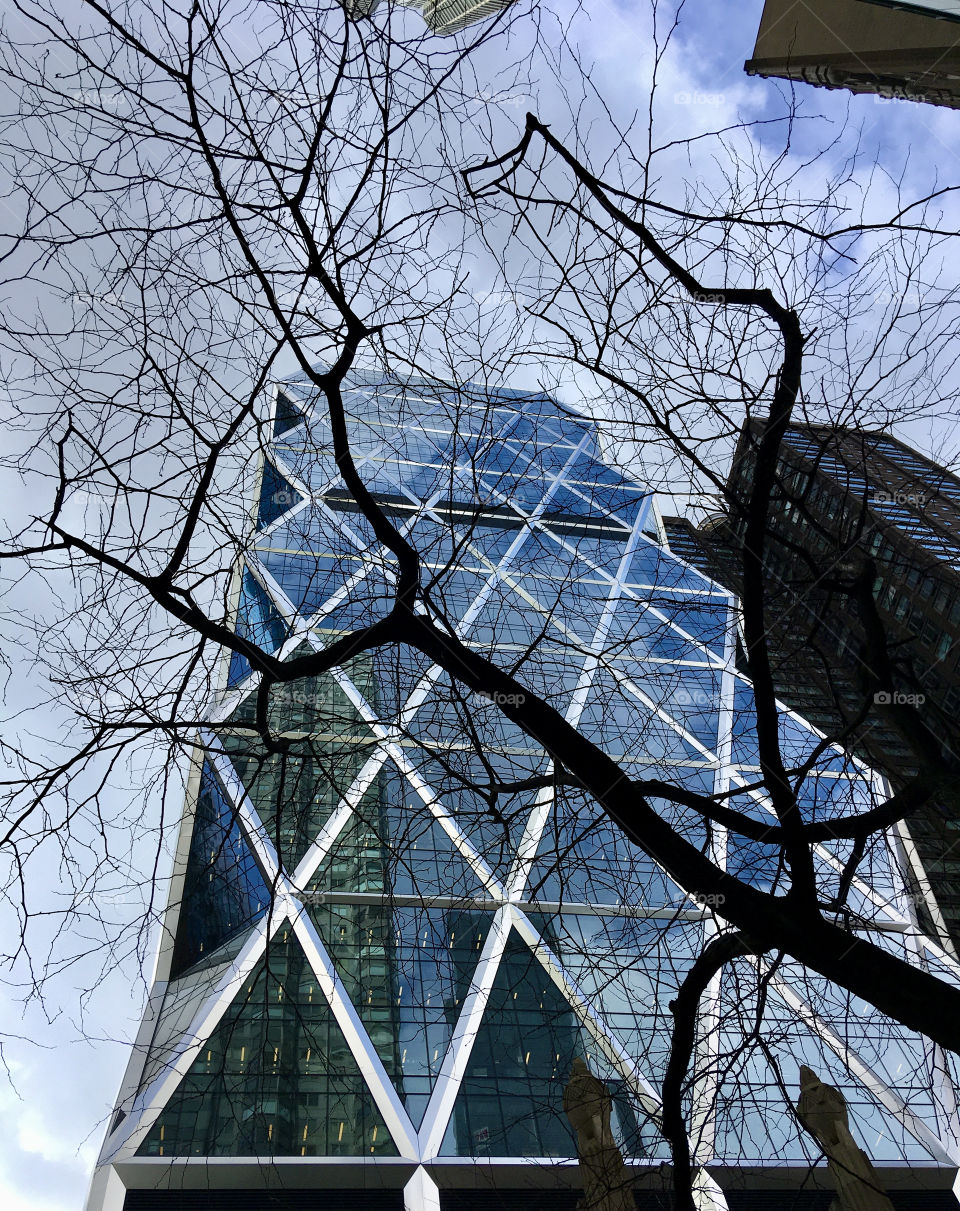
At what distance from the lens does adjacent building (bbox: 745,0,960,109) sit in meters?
13.8

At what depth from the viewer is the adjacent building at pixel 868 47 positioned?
1382cm

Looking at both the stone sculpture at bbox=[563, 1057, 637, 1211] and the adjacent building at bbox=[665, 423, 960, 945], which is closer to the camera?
the stone sculpture at bbox=[563, 1057, 637, 1211]

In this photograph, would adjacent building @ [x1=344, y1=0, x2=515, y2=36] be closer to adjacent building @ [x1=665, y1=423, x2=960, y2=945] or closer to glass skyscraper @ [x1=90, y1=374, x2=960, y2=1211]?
glass skyscraper @ [x1=90, y1=374, x2=960, y2=1211]

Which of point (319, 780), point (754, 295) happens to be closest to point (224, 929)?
point (319, 780)

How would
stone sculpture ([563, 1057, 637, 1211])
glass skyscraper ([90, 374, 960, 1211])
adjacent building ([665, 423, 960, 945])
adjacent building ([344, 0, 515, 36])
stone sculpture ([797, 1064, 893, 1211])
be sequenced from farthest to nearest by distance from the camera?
stone sculpture ([797, 1064, 893, 1211]), glass skyscraper ([90, 374, 960, 1211]), adjacent building ([665, 423, 960, 945]), stone sculpture ([563, 1057, 637, 1211]), adjacent building ([344, 0, 515, 36])

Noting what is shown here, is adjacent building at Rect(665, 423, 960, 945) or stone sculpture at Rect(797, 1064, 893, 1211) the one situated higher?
adjacent building at Rect(665, 423, 960, 945)

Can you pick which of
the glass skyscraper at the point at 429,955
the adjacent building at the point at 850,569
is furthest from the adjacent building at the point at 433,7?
the adjacent building at the point at 850,569

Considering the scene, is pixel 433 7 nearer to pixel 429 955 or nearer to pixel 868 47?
pixel 429 955

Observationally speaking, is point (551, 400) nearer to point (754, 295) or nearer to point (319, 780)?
point (754, 295)

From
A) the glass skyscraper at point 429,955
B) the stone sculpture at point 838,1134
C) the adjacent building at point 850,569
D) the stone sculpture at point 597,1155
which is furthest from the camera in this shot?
the stone sculpture at point 838,1134

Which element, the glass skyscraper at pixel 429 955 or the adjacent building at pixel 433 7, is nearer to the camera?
the adjacent building at pixel 433 7

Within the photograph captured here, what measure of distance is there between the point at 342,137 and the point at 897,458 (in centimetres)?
→ 313

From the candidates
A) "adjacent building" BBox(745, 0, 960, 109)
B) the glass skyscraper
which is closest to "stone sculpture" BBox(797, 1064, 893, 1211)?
the glass skyscraper

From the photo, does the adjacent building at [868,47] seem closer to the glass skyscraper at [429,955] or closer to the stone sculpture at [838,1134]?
the glass skyscraper at [429,955]
